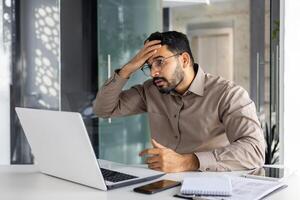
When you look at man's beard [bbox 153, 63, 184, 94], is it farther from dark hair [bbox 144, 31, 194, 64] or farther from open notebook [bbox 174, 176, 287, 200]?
open notebook [bbox 174, 176, 287, 200]

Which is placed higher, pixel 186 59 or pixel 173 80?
pixel 186 59

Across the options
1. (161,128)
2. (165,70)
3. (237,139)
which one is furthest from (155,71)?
(237,139)

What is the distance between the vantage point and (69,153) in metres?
1.19

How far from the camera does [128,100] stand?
218 cm

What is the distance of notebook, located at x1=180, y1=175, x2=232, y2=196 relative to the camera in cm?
107

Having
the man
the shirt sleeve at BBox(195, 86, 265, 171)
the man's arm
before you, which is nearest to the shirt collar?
the man

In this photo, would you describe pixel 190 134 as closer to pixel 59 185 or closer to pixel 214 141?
pixel 214 141

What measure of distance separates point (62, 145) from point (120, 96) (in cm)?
99

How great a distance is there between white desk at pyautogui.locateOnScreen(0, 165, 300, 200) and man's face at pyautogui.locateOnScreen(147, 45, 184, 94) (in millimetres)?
647

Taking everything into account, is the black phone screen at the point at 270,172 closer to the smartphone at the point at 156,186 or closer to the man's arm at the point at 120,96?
the smartphone at the point at 156,186
